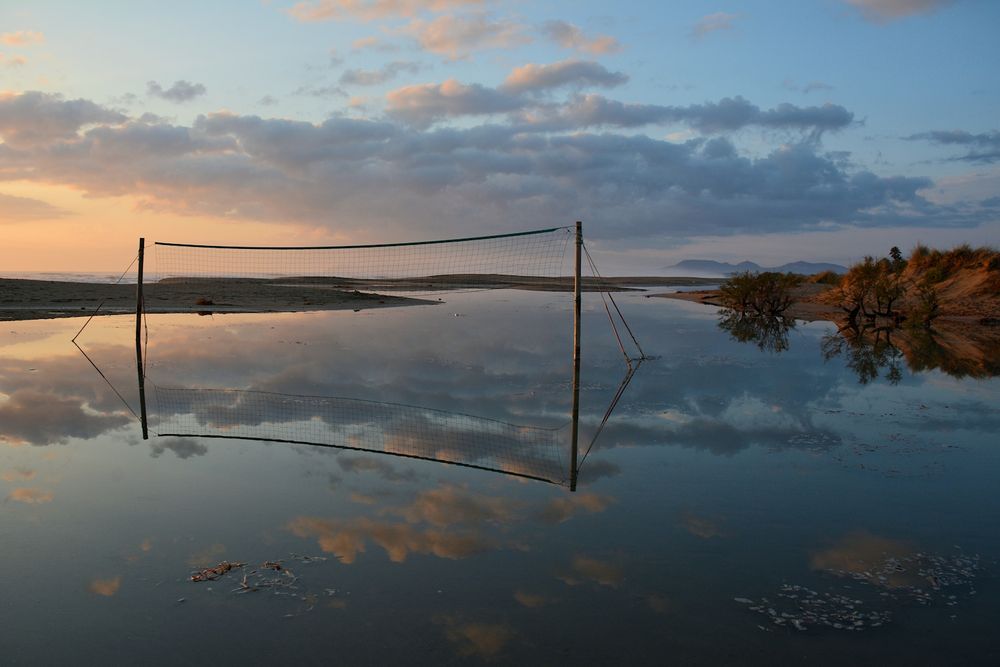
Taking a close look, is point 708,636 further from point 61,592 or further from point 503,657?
point 61,592

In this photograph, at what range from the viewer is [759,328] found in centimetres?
2456

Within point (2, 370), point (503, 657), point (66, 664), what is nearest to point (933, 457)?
point (503, 657)

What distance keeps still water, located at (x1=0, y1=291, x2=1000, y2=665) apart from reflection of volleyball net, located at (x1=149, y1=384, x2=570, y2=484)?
56 millimetres

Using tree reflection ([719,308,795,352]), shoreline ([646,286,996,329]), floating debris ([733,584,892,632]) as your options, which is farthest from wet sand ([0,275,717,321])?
floating debris ([733,584,892,632])

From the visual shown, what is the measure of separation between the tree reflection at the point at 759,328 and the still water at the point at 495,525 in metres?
7.65

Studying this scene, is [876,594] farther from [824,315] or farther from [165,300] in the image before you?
[165,300]

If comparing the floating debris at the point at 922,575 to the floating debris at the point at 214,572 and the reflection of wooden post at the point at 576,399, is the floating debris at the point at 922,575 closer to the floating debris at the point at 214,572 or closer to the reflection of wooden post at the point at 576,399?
the reflection of wooden post at the point at 576,399

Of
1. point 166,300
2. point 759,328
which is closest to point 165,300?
point 166,300

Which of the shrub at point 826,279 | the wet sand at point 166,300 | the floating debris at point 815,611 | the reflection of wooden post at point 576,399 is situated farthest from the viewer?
the shrub at point 826,279

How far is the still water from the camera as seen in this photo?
3.90m

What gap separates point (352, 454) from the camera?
764cm

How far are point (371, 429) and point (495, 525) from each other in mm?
3675

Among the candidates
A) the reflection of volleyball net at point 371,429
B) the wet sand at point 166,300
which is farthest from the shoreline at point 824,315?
the reflection of volleyball net at point 371,429

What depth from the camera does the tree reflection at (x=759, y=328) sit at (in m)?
19.6
